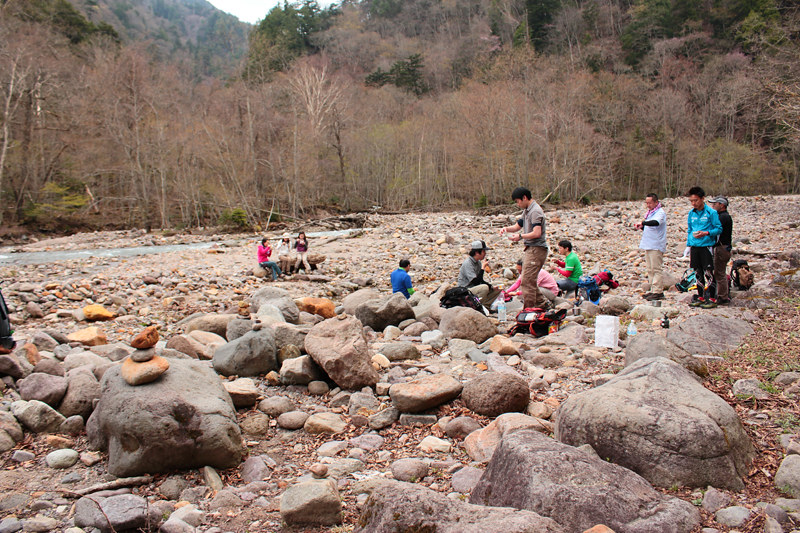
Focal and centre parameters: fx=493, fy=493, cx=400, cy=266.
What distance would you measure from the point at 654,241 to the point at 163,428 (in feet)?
24.3

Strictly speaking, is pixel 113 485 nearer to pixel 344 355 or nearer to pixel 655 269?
pixel 344 355


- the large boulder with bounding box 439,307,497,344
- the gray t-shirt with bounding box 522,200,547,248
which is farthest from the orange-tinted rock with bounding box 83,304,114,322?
the gray t-shirt with bounding box 522,200,547,248

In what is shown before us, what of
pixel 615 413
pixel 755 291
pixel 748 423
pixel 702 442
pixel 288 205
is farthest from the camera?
pixel 288 205

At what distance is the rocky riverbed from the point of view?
263 cm

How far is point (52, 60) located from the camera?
25.4 m

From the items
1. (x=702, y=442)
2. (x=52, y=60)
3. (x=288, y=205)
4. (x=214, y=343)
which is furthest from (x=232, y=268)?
(x=52, y=60)

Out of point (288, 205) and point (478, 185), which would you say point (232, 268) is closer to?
point (288, 205)

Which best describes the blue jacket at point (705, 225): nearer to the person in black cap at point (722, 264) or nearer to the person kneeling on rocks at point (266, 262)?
the person in black cap at point (722, 264)

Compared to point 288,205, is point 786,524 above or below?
below

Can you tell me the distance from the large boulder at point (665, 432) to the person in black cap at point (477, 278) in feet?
16.2

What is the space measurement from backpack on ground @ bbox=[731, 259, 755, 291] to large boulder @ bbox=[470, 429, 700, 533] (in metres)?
6.04

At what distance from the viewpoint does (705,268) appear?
6.86 meters

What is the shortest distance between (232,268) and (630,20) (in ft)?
205

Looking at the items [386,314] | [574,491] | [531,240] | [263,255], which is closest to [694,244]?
[531,240]
